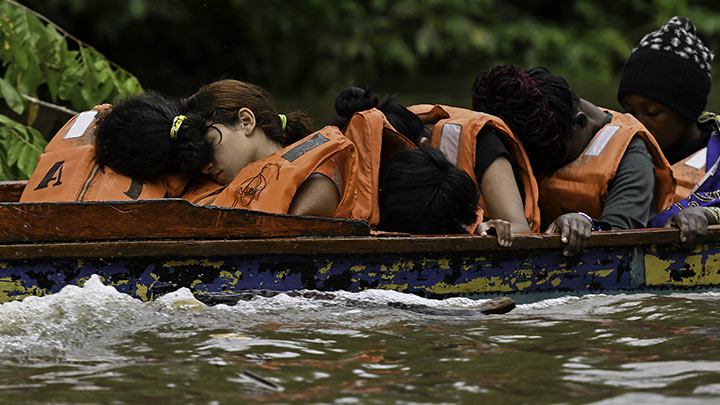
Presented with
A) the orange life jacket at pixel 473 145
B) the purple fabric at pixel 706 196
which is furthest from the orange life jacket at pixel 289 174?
the purple fabric at pixel 706 196

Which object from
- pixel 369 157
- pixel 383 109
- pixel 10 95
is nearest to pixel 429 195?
pixel 369 157

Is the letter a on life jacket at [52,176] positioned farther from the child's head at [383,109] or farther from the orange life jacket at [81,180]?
the child's head at [383,109]

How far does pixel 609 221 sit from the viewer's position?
12.5 feet

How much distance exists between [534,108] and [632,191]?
1.71 ft

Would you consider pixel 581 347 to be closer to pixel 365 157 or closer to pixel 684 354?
pixel 684 354

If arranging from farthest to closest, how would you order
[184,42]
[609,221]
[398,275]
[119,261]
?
[184,42], [609,221], [398,275], [119,261]

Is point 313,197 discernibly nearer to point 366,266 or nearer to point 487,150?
point 366,266

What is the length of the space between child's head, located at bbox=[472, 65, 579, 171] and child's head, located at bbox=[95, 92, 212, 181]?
1.23 meters

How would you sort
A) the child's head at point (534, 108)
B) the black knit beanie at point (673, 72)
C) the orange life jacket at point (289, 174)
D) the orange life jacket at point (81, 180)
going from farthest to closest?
the black knit beanie at point (673, 72)
the child's head at point (534, 108)
the orange life jacket at point (81, 180)
the orange life jacket at point (289, 174)

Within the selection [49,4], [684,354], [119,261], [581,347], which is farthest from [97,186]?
[49,4]

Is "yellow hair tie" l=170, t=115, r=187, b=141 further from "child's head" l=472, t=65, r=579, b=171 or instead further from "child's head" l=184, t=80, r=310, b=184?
"child's head" l=472, t=65, r=579, b=171

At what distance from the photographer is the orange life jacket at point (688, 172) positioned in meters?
4.36

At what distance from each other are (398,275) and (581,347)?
2.59ft

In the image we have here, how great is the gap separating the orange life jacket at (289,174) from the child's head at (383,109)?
296mm
